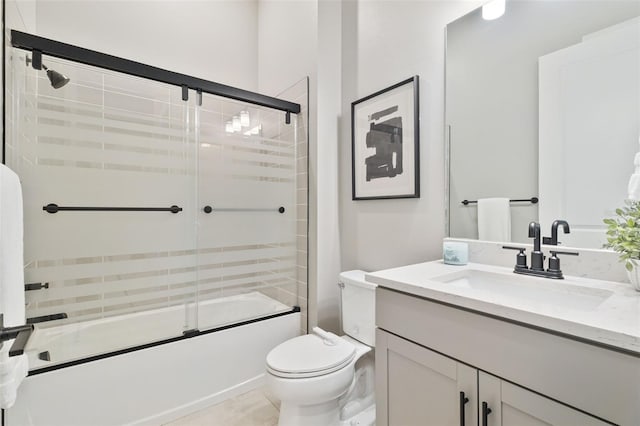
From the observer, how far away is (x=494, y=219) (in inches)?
50.9

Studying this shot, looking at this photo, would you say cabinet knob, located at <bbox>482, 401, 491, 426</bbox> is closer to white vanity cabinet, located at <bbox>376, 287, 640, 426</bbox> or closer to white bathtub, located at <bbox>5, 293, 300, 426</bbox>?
white vanity cabinet, located at <bbox>376, 287, 640, 426</bbox>

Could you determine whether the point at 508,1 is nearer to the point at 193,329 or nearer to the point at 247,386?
the point at 193,329

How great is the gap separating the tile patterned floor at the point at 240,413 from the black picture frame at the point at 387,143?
1410mm

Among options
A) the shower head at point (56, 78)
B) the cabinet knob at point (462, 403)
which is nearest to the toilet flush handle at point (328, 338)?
the cabinet knob at point (462, 403)

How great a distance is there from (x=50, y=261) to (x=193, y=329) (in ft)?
2.80

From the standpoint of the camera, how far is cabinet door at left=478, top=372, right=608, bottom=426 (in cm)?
63

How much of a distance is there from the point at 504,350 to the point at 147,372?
5.65 ft

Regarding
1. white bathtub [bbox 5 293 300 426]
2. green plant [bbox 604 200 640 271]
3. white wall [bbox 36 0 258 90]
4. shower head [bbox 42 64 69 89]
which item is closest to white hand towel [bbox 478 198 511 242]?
green plant [bbox 604 200 640 271]

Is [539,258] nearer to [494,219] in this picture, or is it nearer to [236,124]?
[494,219]

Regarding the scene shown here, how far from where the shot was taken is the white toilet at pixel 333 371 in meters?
1.30

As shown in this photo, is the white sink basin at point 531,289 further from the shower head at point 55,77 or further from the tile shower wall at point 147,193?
the shower head at point 55,77

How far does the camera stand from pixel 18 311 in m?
1.00

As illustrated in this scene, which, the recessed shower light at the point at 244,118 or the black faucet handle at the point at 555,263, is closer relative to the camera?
the black faucet handle at the point at 555,263

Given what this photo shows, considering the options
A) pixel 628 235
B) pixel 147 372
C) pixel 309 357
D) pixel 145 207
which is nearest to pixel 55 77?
pixel 145 207
